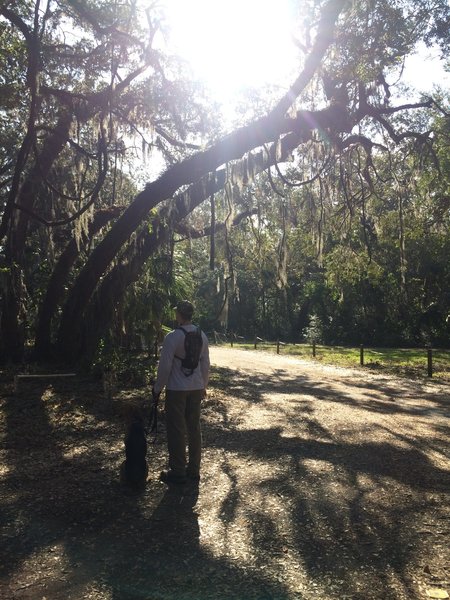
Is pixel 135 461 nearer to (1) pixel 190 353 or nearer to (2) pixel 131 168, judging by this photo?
(1) pixel 190 353

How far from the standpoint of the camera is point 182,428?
518 cm

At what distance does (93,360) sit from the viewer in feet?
39.2

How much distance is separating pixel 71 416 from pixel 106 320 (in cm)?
376

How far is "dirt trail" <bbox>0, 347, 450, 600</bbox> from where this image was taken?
337 cm

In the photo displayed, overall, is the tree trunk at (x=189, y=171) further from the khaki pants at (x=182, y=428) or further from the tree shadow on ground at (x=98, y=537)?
the khaki pants at (x=182, y=428)

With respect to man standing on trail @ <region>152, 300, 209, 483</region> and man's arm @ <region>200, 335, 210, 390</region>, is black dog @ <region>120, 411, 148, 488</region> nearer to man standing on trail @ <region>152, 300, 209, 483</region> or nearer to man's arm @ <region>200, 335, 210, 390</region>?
man standing on trail @ <region>152, 300, 209, 483</region>

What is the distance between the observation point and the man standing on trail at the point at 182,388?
16.9 feet

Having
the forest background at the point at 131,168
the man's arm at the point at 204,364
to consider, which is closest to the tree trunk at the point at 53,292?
the forest background at the point at 131,168

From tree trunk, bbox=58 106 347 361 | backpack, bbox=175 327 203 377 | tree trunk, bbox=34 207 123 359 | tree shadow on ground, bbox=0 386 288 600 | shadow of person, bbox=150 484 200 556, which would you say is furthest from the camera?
tree trunk, bbox=34 207 123 359

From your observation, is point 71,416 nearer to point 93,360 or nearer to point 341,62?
point 93,360

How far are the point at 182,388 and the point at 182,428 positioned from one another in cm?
39

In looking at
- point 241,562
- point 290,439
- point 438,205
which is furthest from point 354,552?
point 438,205

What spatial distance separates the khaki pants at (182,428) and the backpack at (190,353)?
234mm

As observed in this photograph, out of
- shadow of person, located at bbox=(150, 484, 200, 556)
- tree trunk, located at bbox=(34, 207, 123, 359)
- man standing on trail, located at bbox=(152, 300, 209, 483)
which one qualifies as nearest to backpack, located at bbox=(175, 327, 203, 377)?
man standing on trail, located at bbox=(152, 300, 209, 483)
